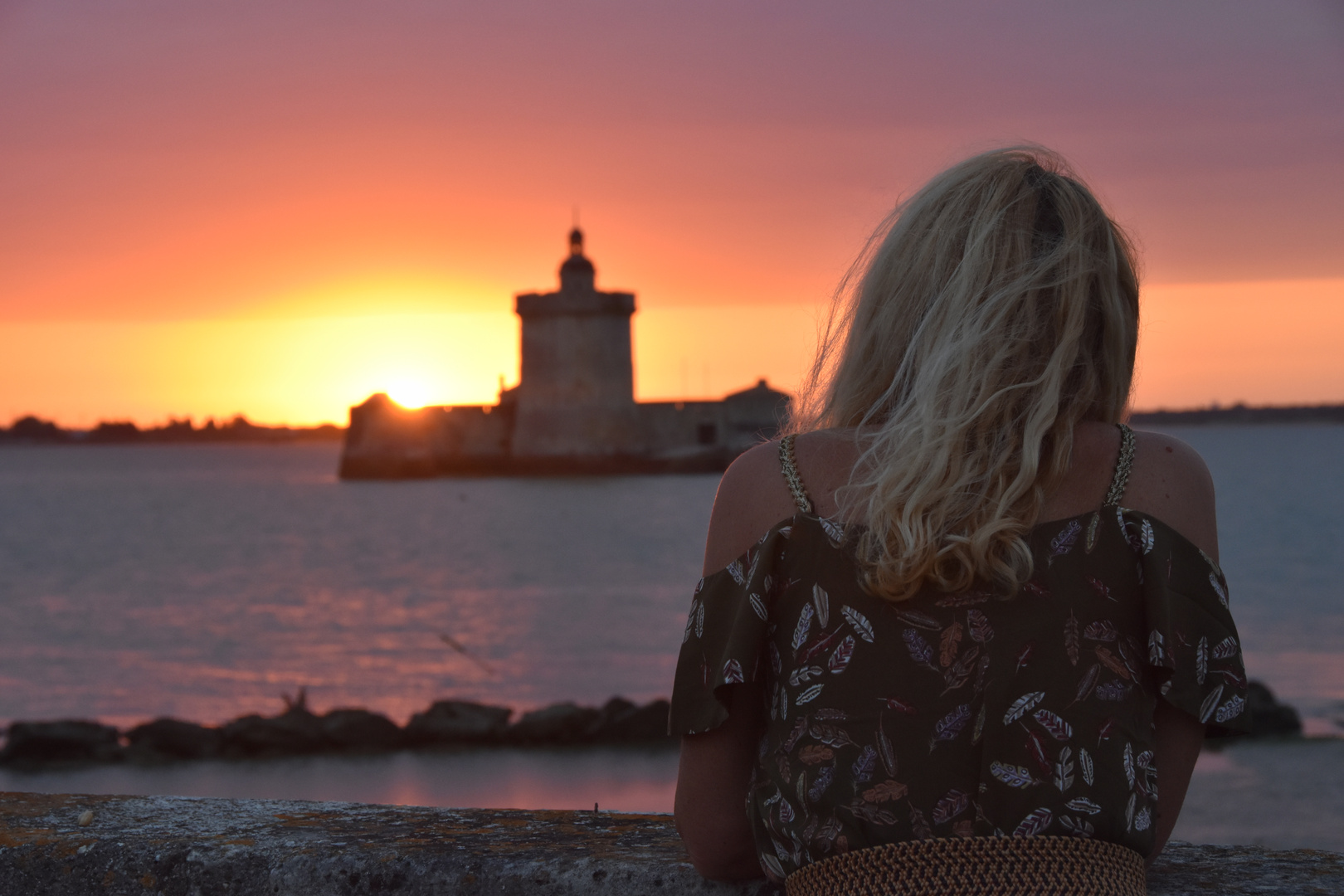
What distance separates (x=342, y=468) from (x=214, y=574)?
24052 millimetres

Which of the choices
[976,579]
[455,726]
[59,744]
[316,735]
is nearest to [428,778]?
[455,726]

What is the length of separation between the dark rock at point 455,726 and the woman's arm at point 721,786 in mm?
8152

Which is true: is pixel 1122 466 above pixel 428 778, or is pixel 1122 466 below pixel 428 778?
above

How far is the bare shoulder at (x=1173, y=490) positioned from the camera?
3.46ft

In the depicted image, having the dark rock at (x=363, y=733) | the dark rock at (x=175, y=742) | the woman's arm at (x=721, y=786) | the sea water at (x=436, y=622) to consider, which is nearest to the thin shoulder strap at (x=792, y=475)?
the woman's arm at (x=721, y=786)

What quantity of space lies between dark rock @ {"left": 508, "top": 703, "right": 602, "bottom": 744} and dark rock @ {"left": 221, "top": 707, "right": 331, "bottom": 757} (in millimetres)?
1320

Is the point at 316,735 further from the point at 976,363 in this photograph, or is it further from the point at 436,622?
the point at 436,622

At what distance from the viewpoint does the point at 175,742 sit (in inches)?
354

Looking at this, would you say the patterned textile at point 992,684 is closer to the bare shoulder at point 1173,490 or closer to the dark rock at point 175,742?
the bare shoulder at point 1173,490

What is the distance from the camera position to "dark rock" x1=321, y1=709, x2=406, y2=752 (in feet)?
29.5

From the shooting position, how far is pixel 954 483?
1.00 metres

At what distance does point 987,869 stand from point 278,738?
8.67 meters

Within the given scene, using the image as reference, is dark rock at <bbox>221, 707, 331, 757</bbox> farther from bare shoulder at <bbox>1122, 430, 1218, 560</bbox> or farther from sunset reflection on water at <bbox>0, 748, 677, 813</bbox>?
bare shoulder at <bbox>1122, 430, 1218, 560</bbox>

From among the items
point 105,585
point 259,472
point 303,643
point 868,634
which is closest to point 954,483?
point 868,634
